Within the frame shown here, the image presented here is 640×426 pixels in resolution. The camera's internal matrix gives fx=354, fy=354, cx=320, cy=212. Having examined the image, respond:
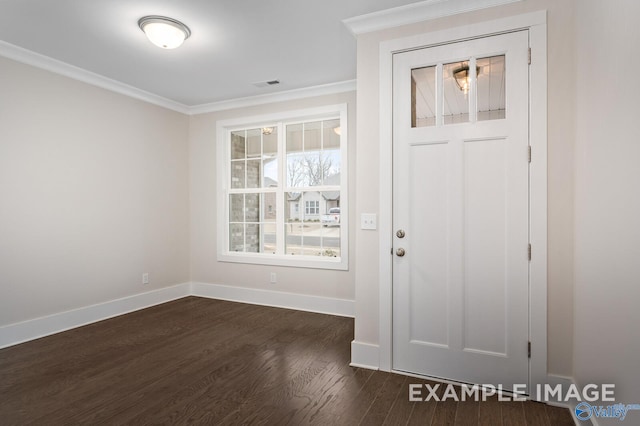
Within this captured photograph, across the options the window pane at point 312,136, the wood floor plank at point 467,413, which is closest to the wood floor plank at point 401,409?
the wood floor plank at point 467,413

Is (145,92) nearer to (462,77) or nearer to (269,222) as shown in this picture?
(269,222)

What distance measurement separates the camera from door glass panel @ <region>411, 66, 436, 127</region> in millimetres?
2611

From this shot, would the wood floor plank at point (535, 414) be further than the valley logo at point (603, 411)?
Yes

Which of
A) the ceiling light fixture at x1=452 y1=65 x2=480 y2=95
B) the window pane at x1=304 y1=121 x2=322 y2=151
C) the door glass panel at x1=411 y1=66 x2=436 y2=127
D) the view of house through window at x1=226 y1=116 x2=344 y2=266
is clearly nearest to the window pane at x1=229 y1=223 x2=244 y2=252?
the view of house through window at x1=226 y1=116 x2=344 y2=266

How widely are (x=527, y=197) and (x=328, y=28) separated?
199 cm

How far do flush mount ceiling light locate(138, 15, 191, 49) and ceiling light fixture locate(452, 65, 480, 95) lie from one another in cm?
214

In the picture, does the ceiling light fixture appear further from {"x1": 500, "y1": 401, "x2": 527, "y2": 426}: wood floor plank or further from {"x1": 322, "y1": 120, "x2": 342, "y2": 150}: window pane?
{"x1": 500, "y1": 401, "x2": 527, "y2": 426}: wood floor plank

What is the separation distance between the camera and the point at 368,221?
9.12ft

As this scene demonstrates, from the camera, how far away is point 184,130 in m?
5.10

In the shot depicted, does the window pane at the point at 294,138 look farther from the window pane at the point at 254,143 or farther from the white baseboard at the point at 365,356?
the white baseboard at the point at 365,356

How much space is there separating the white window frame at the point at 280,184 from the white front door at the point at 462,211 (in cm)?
151

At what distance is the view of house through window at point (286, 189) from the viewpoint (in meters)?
4.38

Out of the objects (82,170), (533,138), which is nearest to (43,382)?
(82,170)

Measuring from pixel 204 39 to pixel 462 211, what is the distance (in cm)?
255
